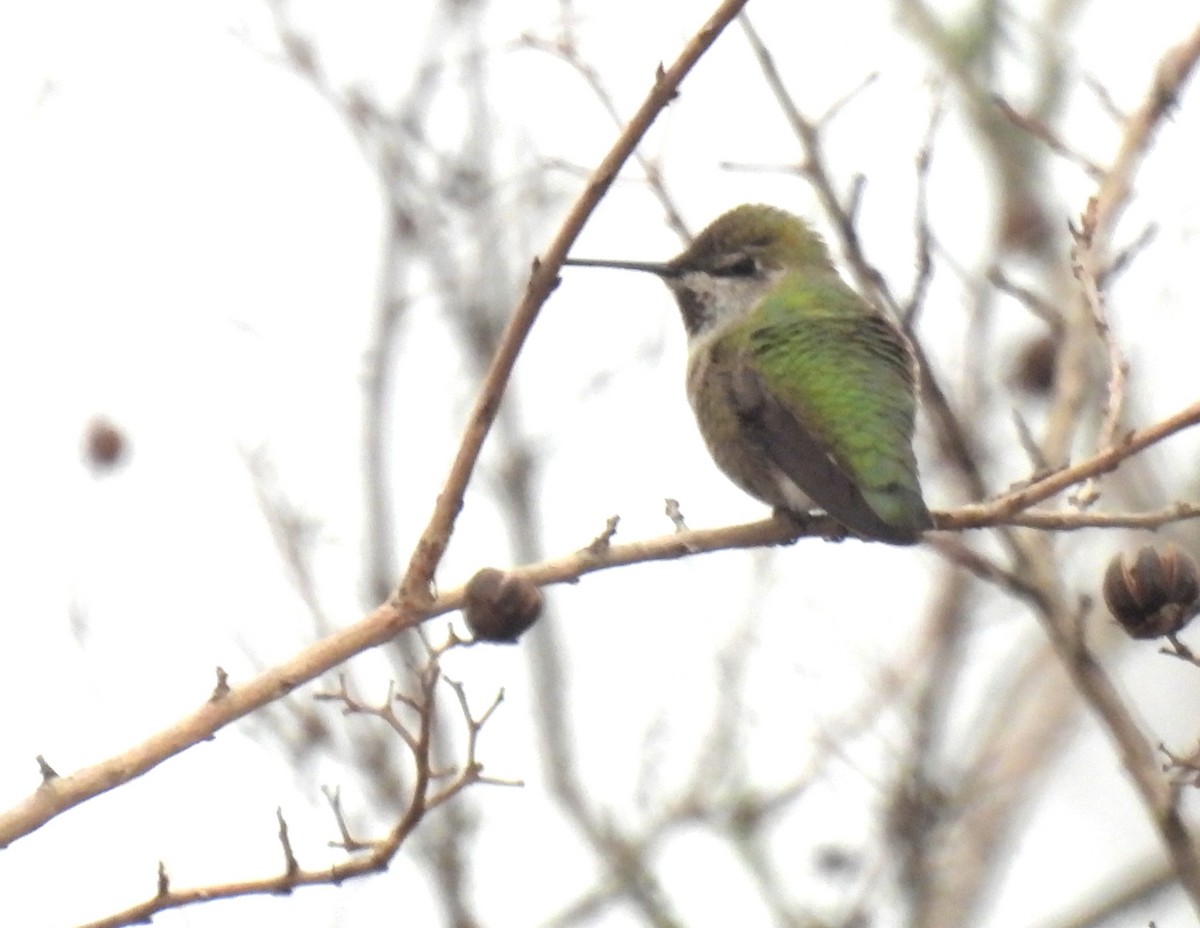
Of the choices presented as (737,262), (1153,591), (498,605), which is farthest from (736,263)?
(498,605)

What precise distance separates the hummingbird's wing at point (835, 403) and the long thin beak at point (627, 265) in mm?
336

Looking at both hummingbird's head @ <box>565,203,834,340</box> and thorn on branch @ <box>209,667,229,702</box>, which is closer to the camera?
thorn on branch @ <box>209,667,229,702</box>

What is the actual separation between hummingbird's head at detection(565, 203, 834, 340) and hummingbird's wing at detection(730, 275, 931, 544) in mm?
154

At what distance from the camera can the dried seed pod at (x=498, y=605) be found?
3.57 metres

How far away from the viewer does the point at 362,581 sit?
26.2ft

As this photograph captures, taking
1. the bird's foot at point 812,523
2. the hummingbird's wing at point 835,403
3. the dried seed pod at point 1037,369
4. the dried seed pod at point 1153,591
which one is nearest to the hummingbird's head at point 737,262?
the hummingbird's wing at point 835,403

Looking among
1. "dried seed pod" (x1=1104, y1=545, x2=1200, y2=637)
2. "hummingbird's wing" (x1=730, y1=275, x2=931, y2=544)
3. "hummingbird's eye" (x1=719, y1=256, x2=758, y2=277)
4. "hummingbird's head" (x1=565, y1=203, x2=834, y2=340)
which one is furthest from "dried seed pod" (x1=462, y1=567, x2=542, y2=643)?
"hummingbird's eye" (x1=719, y1=256, x2=758, y2=277)

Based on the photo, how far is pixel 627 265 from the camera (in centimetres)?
504

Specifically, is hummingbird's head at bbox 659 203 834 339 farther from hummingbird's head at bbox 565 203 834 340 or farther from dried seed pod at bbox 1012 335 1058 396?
dried seed pod at bbox 1012 335 1058 396

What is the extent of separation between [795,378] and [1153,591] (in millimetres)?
1865

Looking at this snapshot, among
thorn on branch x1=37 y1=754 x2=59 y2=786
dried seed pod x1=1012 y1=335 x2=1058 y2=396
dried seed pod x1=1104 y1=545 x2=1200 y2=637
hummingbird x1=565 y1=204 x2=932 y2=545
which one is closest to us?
thorn on branch x1=37 y1=754 x2=59 y2=786

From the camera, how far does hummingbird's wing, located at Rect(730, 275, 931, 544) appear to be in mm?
5027

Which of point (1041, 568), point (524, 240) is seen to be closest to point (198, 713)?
point (1041, 568)

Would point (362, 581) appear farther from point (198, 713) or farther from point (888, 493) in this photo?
point (198, 713)
